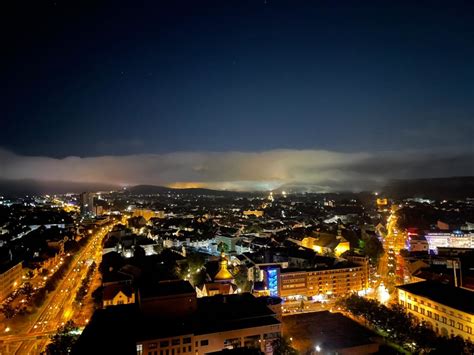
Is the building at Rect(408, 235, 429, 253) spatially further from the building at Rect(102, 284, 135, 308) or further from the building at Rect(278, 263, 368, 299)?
the building at Rect(102, 284, 135, 308)

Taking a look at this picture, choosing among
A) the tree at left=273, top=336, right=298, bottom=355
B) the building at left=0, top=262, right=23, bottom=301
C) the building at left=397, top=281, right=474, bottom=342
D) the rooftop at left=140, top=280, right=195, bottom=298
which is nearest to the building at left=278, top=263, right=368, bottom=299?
the building at left=397, top=281, right=474, bottom=342

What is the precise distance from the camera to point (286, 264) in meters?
21.0

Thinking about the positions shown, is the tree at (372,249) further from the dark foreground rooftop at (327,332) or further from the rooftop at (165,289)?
→ the rooftop at (165,289)

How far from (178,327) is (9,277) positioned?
472 inches

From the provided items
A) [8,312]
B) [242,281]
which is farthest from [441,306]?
[8,312]

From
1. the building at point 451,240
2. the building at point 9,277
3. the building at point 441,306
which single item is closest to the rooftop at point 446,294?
the building at point 441,306

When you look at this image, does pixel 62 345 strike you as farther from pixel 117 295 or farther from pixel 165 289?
pixel 117 295

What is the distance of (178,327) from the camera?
1097 centimetres

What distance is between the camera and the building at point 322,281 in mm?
17625

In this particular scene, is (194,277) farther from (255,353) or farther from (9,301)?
(255,353)

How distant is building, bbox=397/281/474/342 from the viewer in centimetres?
1211

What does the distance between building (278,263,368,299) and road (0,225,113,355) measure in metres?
8.71

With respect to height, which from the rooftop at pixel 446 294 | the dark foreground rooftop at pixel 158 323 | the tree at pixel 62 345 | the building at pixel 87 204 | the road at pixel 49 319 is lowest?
the road at pixel 49 319

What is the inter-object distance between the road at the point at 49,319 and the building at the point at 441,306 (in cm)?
1218
